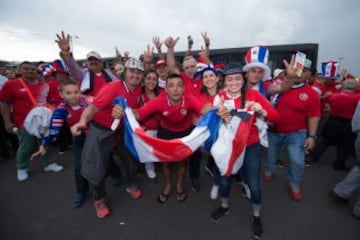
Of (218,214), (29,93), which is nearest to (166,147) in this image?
(218,214)

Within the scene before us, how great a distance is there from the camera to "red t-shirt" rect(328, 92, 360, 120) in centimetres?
341

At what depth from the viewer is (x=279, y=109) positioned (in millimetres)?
2545

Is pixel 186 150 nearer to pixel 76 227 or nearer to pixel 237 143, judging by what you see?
pixel 237 143

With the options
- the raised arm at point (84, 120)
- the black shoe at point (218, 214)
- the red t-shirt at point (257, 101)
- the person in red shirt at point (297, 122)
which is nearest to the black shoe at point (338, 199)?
the person in red shirt at point (297, 122)

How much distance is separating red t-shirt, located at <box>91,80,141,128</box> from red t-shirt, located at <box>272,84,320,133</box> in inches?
80.3

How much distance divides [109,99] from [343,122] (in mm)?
4402

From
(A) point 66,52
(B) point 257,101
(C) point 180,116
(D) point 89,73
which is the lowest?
(C) point 180,116

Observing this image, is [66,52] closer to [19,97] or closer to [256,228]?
[19,97]

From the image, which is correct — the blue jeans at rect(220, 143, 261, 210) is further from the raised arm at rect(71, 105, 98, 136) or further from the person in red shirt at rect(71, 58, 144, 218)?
the raised arm at rect(71, 105, 98, 136)

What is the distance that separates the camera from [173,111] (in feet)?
7.53

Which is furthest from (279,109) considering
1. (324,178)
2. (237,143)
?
(324,178)

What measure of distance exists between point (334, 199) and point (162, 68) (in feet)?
12.1

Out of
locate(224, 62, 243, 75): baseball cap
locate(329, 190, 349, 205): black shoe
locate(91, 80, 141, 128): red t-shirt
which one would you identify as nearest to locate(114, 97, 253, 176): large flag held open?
locate(91, 80, 141, 128): red t-shirt

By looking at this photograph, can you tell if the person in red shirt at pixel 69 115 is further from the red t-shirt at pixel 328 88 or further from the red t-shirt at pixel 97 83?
the red t-shirt at pixel 328 88
